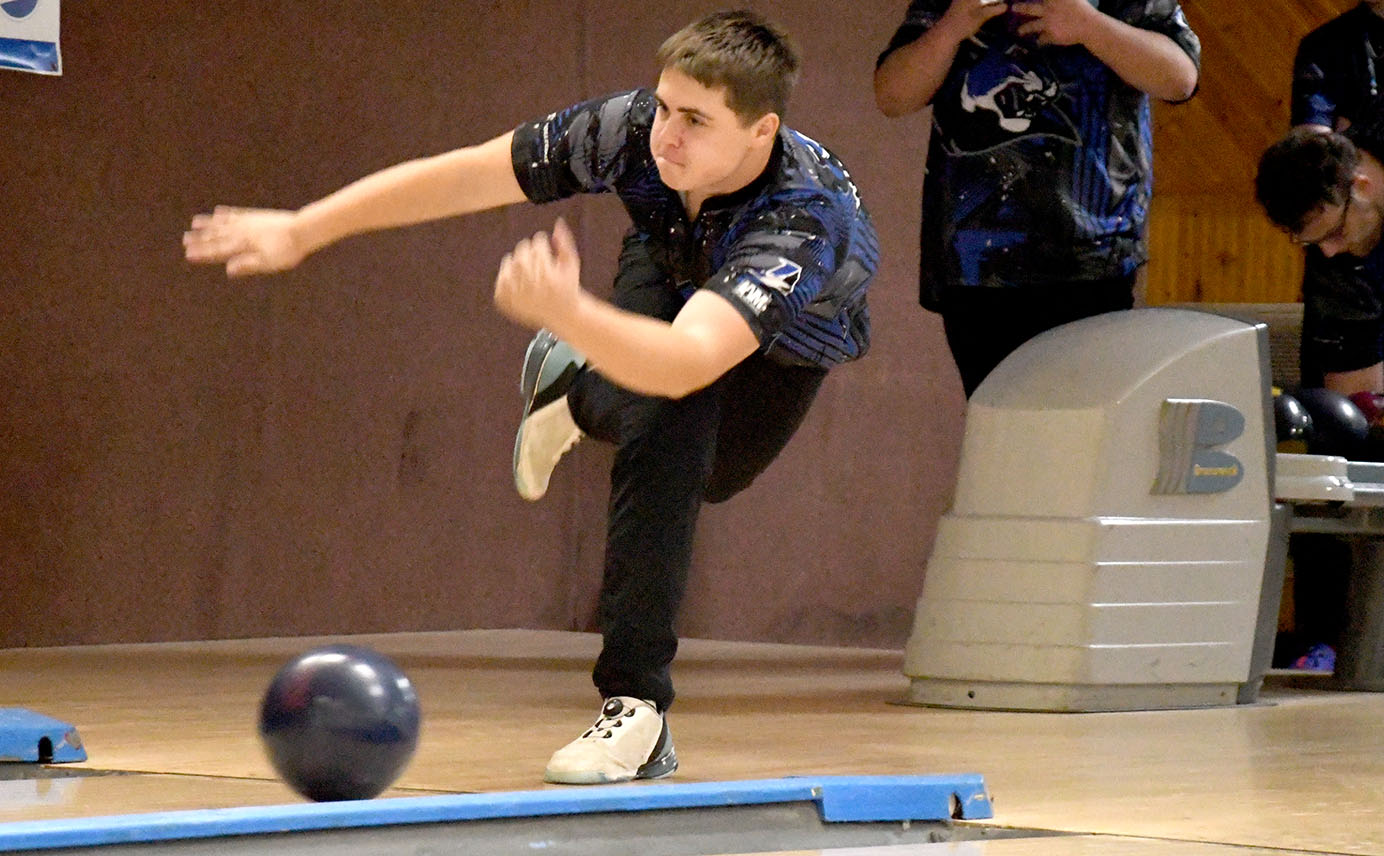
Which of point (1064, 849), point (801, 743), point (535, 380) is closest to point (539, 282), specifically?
point (1064, 849)

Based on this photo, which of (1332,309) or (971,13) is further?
(1332,309)

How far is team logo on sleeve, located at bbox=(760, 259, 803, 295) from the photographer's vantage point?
239 cm

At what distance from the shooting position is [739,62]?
250 centimetres

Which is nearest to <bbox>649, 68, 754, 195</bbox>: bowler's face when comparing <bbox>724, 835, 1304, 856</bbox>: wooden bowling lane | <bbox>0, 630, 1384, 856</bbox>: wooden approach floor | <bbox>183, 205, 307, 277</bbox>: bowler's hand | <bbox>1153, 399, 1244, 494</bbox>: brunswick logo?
<bbox>183, 205, 307, 277</bbox>: bowler's hand

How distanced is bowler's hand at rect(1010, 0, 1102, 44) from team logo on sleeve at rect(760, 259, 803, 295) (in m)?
1.45

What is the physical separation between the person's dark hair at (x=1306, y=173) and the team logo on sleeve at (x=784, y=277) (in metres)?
2.08

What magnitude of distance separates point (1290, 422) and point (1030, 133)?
84cm

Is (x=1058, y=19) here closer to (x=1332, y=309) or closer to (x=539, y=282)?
(x=1332, y=309)

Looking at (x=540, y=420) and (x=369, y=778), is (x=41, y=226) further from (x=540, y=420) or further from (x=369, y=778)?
(x=369, y=778)

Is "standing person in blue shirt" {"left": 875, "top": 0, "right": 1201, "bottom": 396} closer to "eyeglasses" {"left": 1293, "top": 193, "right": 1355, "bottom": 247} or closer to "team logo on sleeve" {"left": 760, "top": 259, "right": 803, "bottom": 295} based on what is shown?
"eyeglasses" {"left": 1293, "top": 193, "right": 1355, "bottom": 247}

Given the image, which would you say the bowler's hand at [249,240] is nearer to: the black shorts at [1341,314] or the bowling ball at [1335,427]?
the bowling ball at [1335,427]

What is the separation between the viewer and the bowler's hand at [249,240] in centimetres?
245

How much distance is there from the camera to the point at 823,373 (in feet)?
9.69

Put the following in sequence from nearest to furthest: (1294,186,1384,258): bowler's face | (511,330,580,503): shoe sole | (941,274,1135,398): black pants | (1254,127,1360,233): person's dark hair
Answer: (511,330,580,503): shoe sole
(941,274,1135,398): black pants
(1254,127,1360,233): person's dark hair
(1294,186,1384,258): bowler's face
